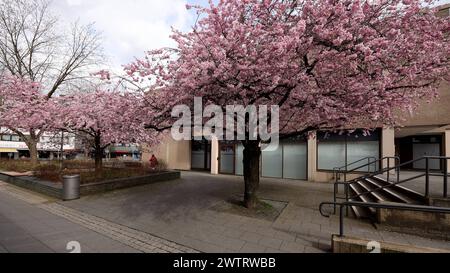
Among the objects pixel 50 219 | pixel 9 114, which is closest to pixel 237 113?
pixel 50 219

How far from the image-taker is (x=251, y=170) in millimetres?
6523

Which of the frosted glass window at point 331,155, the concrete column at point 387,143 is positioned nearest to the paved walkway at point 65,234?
the frosted glass window at point 331,155

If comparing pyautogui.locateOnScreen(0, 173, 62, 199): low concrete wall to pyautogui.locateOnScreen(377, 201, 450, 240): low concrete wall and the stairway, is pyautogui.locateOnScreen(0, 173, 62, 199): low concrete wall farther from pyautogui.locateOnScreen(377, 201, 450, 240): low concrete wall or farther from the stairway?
pyautogui.locateOnScreen(377, 201, 450, 240): low concrete wall

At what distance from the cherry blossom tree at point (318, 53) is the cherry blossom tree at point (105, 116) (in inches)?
82.4

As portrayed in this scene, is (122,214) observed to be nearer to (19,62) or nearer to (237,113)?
(237,113)

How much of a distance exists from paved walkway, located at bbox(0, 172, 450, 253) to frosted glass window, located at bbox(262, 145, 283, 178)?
6717 millimetres

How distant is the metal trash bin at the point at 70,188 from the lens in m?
7.40

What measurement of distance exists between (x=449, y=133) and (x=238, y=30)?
15602mm

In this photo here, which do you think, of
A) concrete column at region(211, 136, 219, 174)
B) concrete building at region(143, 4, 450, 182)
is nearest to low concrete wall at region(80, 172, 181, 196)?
concrete column at region(211, 136, 219, 174)

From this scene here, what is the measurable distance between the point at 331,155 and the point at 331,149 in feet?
1.18

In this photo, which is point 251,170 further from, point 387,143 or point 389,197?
point 387,143

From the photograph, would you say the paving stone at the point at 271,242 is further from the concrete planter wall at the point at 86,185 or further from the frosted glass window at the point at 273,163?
the frosted glass window at the point at 273,163
